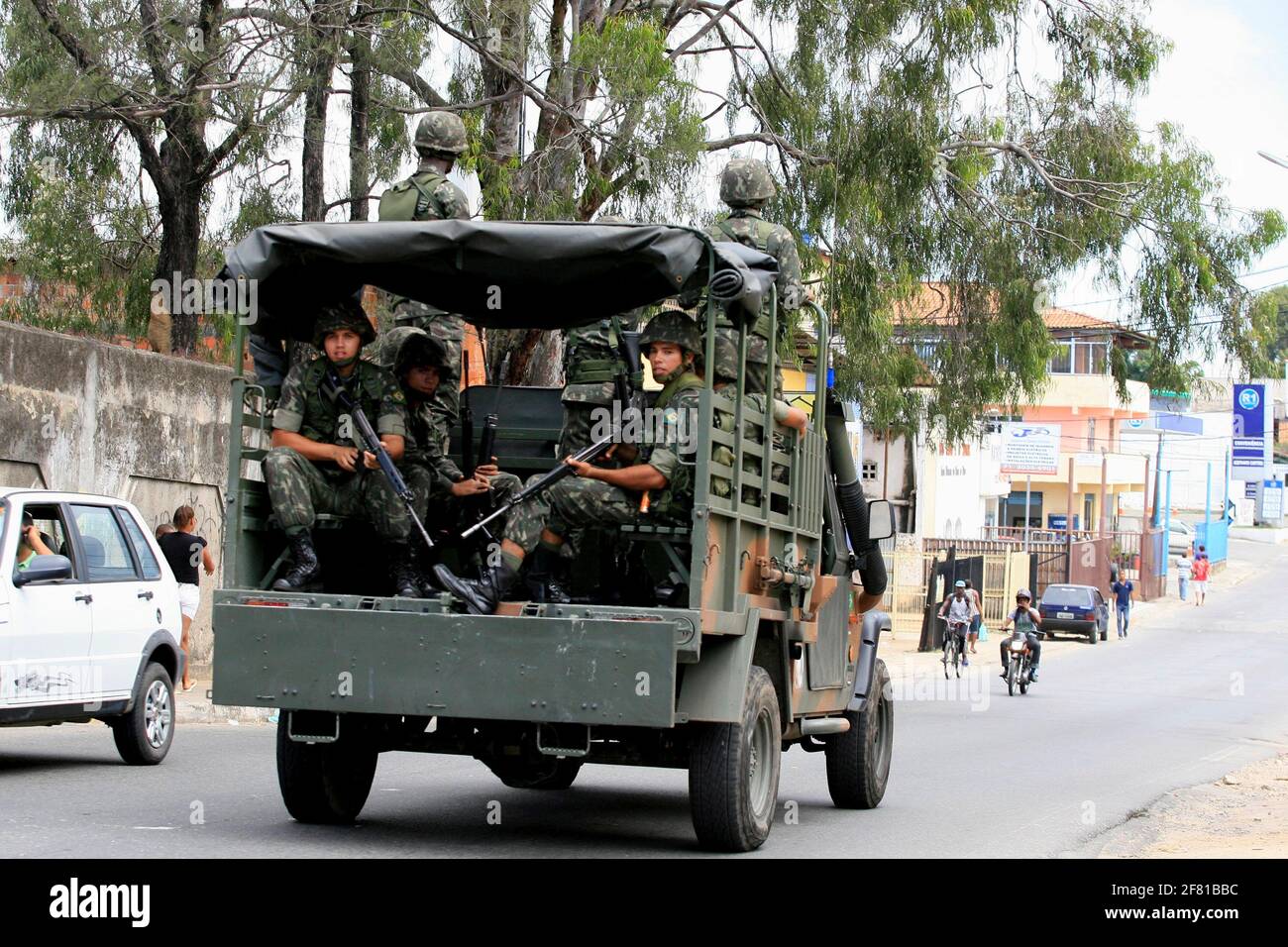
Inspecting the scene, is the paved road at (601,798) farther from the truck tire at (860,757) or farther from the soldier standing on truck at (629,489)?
the soldier standing on truck at (629,489)

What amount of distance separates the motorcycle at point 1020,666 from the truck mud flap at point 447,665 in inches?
806

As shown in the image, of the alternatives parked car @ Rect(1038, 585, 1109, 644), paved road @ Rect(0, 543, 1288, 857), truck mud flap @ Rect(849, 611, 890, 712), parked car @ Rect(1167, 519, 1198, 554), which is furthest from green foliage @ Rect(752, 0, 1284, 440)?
parked car @ Rect(1167, 519, 1198, 554)

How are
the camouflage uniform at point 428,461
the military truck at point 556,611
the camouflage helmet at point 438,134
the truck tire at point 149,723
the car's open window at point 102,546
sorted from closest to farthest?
the military truck at point 556,611 < the camouflage uniform at point 428,461 < the camouflage helmet at point 438,134 < the car's open window at point 102,546 < the truck tire at point 149,723

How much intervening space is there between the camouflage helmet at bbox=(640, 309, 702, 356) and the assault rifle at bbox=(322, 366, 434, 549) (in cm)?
138

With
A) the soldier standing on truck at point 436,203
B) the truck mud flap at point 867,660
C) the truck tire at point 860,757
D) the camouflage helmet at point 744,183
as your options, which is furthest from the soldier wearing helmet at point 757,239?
the truck tire at point 860,757

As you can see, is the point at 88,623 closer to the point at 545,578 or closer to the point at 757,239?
the point at 545,578

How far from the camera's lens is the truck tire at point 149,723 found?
11625 mm

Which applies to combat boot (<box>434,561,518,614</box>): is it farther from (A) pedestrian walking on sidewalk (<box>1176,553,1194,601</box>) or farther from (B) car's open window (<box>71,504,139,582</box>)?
(A) pedestrian walking on sidewalk (<box>1176,553,1194,601</box>)

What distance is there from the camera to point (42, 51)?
18.4m

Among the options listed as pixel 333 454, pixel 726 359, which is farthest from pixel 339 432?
pixel 726 359

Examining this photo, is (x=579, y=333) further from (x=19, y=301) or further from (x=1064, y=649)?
(x=1064, y=649)

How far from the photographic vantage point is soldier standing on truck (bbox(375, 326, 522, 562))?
902 centimetres
